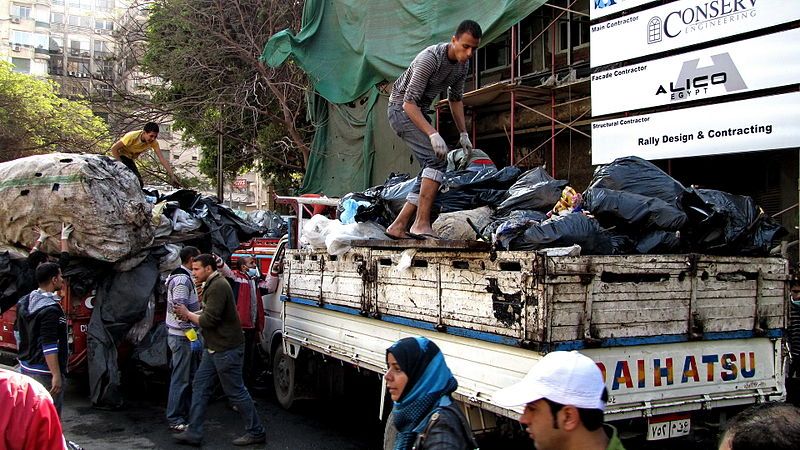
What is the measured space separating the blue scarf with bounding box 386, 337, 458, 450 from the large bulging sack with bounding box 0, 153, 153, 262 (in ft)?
17.3

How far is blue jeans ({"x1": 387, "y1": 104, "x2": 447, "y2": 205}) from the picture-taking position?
5.42m

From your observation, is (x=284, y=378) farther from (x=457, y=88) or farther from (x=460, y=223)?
(x=457, y=88)

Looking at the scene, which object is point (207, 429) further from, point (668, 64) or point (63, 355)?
point (668, 64)

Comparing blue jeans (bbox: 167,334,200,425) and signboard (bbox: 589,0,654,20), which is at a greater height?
signboard (bbox: 589,0,654,20)

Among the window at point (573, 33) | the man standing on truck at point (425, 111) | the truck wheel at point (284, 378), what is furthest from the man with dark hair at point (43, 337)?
the window at point (573, 33)

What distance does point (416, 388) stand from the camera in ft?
9.52

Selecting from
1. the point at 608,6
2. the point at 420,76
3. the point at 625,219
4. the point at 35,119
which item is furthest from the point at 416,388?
the point at 35,119

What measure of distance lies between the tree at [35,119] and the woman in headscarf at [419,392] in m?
21.1

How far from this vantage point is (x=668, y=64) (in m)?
8.49

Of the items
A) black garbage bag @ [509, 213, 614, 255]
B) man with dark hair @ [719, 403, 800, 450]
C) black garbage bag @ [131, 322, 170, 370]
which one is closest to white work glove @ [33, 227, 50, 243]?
black garbage bag @ [131, 322, 170, 370]

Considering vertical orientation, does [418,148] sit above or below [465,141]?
below

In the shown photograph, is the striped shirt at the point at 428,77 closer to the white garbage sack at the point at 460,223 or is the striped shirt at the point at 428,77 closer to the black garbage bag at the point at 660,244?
the white garbage sack at the point at 460,223

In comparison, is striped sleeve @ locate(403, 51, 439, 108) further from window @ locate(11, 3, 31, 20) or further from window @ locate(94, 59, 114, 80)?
window @ locate(11, 3, 31, 20)

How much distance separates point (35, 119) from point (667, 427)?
3066 centimetres
